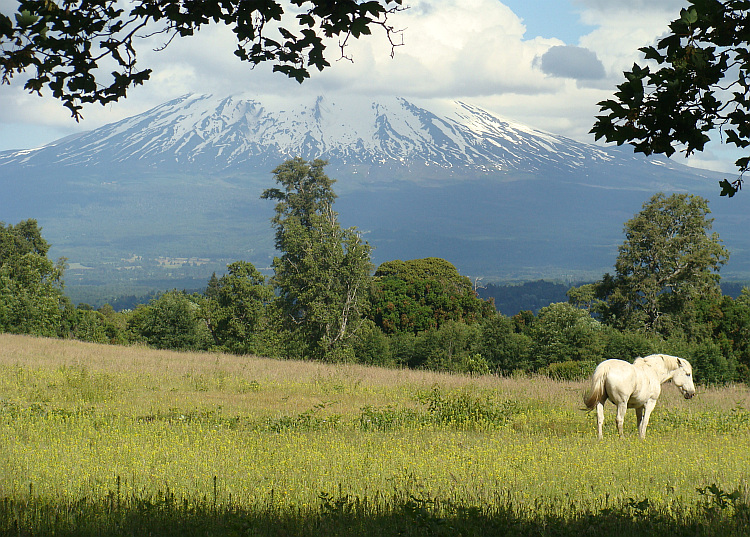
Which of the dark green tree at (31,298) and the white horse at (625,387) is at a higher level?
the white horse at (625,387)

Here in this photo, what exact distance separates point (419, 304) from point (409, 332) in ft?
14.6

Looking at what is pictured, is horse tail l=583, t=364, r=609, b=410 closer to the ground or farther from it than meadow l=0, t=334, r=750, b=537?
farther from it

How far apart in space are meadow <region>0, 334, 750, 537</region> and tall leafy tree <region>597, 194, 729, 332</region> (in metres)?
29.5

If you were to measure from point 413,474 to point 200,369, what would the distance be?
1437 centimetres

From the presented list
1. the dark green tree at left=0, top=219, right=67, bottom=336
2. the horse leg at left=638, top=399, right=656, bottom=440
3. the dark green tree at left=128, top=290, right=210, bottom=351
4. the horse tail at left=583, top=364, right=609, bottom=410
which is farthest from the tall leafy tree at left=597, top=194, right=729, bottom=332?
the dark green tree at left=0, top=219, right=67, bottom=336

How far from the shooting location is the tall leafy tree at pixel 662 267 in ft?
155

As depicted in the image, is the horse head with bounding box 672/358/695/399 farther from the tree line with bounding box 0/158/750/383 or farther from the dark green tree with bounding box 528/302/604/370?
the dark green tree with bounding box 528/302/604/370

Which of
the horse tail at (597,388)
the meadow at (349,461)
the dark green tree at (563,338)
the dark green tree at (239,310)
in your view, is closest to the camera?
the meadow at (349,461)

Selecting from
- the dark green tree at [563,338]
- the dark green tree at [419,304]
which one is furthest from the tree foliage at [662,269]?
the dark green tree at [419,304]

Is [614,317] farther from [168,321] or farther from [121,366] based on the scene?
[121,366]

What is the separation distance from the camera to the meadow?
6.06 metres

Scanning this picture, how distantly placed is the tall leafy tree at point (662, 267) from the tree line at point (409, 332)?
0.26 ft

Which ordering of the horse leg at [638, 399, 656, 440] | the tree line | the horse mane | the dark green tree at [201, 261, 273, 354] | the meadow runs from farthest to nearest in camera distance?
the dark green tree at [201, 261, 273, 354] → the tree line → the horse mane → the horse leg at [638, 399, 656, 440] → the meadow

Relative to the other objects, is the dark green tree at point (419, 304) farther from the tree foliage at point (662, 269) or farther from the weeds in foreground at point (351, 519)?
the weeds in foreground at point (351, 519)
